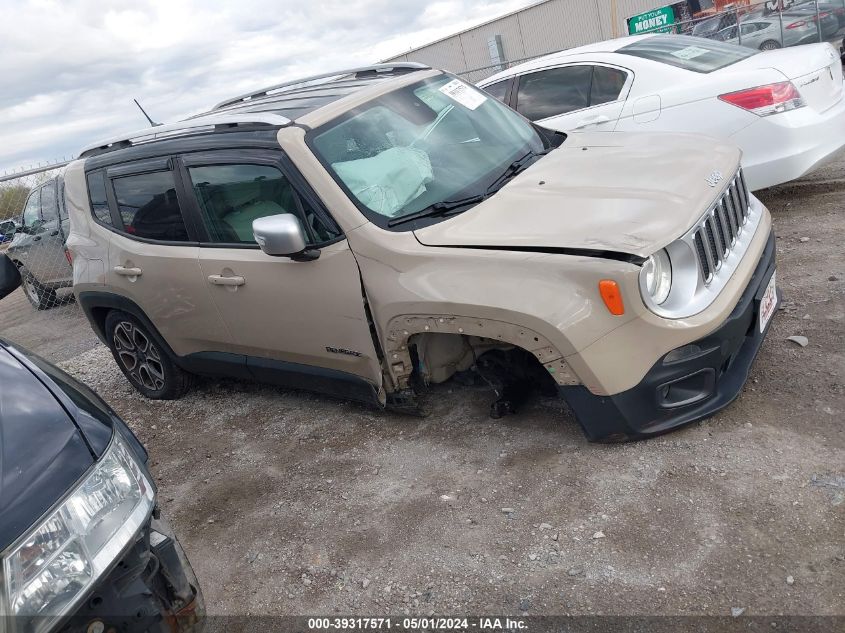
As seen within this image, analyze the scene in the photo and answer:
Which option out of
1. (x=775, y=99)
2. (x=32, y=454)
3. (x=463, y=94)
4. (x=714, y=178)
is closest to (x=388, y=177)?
(x=463, y=94)

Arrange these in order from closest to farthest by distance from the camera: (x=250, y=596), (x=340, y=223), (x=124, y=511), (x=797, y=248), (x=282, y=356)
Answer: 1. (x=124, y=511)
2. (x=250, y=596)
3. (x=340, y=223)
4. (x=282, y=356)
5. (x=797, y=248)

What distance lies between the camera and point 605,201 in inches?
127

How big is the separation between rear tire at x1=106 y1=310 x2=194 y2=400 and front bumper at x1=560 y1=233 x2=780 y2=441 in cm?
309

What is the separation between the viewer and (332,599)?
2875 mm

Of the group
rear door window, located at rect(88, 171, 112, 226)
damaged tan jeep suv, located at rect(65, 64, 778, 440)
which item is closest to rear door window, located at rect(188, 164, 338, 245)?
damaged tan jeep suv, located at rect(65, 64, 778, 440)

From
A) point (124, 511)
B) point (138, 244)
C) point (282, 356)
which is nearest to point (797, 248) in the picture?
point (282, 356)

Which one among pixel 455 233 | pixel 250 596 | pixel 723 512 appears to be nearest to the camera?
pixel 723 512

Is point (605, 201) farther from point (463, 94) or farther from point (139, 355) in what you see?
point (139, 355)

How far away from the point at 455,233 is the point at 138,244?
91.9 inches

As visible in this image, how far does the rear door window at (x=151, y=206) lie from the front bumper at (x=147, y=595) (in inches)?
100

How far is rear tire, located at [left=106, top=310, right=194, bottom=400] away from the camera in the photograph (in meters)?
5.03

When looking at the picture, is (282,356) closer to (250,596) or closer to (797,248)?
(250,596)

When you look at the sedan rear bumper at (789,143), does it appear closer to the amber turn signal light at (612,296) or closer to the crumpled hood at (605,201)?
the crumpled hood at (605,201)

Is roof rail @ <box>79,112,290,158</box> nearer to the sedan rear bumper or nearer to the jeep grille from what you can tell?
the jeep grille
